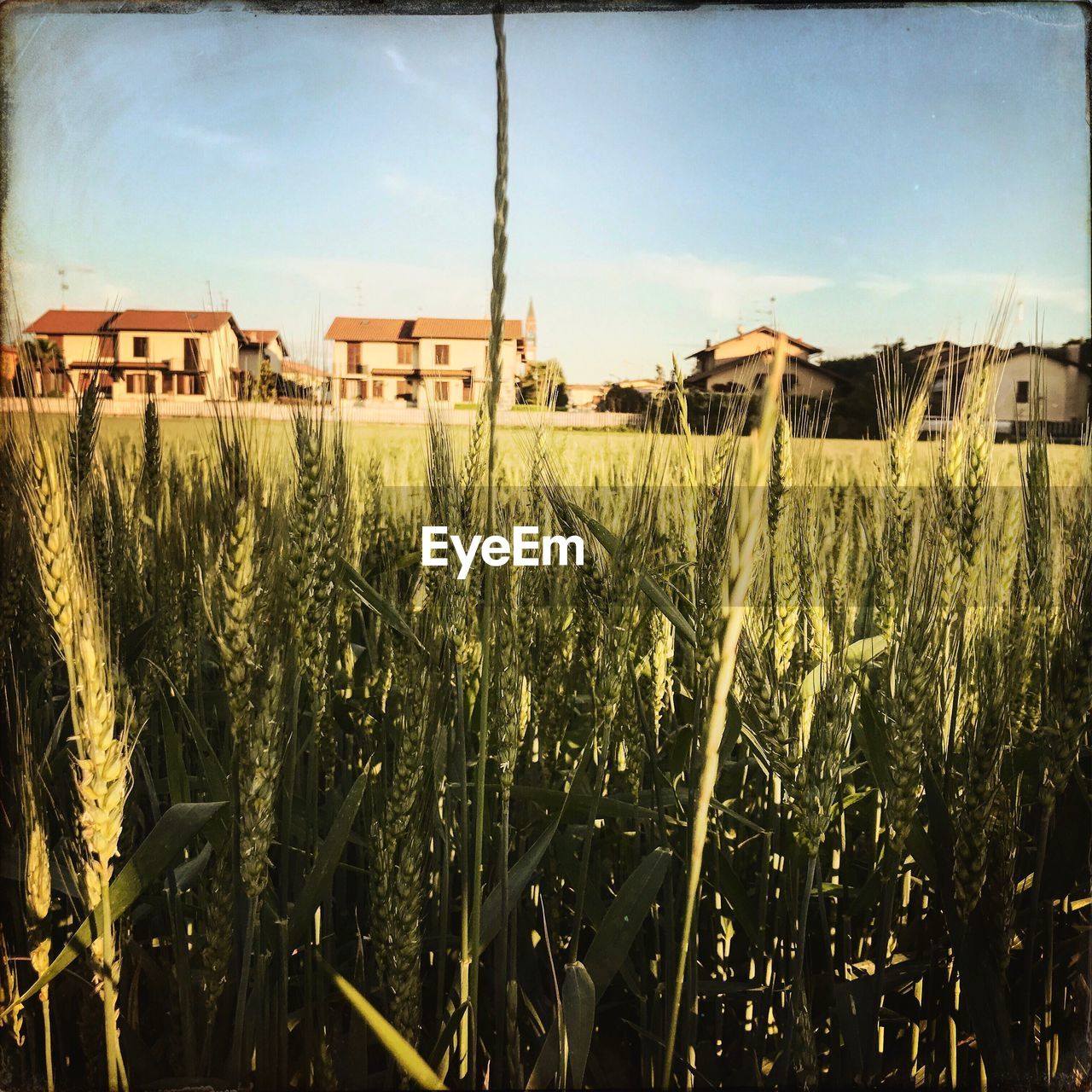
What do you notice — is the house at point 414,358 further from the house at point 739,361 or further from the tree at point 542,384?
the house at point 739,361

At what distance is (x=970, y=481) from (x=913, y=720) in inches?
14.3

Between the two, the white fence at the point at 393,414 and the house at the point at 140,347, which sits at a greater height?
the house at the point at 140,347

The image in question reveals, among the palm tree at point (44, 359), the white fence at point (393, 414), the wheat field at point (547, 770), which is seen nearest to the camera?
the wheat field at point (547, 770)

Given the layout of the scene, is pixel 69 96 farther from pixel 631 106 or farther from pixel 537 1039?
pixel 537 1039

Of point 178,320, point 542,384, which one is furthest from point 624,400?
point 178,320

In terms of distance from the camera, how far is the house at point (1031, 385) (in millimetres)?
1065

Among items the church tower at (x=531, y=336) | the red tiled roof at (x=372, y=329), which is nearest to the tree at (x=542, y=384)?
the church tower at (x=531, y=336)

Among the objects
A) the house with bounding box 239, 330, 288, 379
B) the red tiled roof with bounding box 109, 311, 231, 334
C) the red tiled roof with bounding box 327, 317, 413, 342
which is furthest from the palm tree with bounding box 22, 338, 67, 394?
the red tiled roof with bounding box 327, 317, 413, 342

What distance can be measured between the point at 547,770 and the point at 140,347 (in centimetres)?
88

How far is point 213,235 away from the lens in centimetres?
106

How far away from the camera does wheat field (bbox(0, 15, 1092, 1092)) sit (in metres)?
0.88

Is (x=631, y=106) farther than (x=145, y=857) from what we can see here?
Yes

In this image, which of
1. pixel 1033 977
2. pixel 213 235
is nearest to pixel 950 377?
pixel 1033 977
